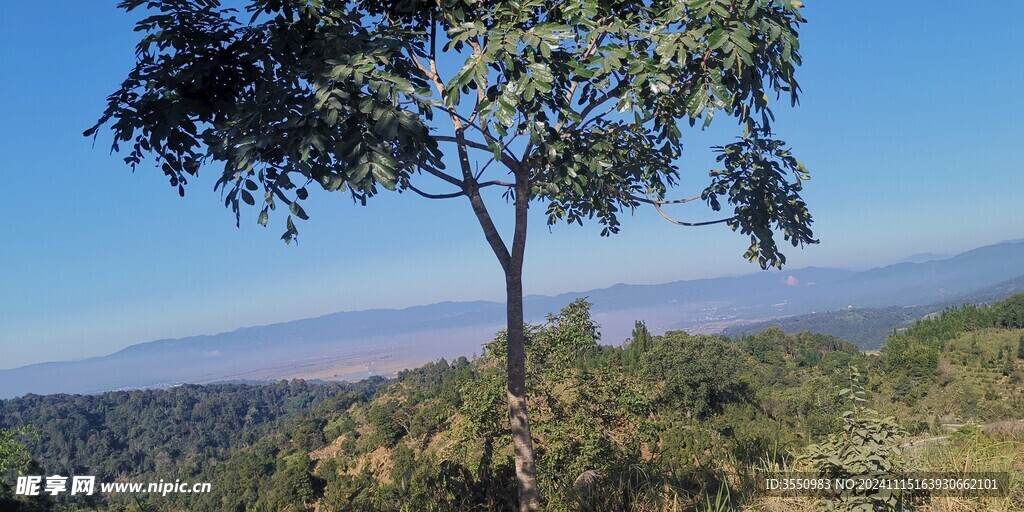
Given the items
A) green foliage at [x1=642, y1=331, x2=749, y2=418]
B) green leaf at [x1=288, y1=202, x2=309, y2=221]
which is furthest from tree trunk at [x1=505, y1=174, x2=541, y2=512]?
green foliage at [x1=642, y1=331, x2=749, y2=418]

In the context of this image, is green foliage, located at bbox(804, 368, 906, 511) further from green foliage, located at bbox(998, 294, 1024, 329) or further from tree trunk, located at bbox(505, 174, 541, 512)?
green foliage, located at bbox(998, 294, 1024, 329)

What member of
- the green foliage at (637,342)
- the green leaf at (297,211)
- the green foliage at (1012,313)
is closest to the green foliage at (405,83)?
the green leaf at (297,211)

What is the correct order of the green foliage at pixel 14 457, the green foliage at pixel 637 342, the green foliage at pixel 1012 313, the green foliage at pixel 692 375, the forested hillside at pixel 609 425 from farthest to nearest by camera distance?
1. the green foliage at pixel 1012 313
2. the green foliage at pixel 637 342
3. the green foliage at pixel 692 375
4. the green foliage at pixel 14 457
5. the forested hillside at pixel 609 425

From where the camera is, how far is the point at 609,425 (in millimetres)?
15391

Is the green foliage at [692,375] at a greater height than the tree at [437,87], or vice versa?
the tree at [437,87]

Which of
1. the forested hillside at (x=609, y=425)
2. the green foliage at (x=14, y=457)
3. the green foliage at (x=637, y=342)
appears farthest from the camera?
the green foliage at (x=637, y=342)

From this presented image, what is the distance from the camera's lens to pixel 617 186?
6.46 m

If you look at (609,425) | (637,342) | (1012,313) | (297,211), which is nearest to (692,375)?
(637,342)

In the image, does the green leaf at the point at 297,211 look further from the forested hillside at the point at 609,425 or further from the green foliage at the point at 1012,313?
the green foliage at the point at 1012,313

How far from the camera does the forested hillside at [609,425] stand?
5.71 metres

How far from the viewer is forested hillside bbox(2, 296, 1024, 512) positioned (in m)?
5.71

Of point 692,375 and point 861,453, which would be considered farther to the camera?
point 692,375

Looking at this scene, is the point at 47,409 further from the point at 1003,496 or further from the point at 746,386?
the point at 1003,496

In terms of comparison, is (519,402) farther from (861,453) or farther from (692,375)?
(692,375)
